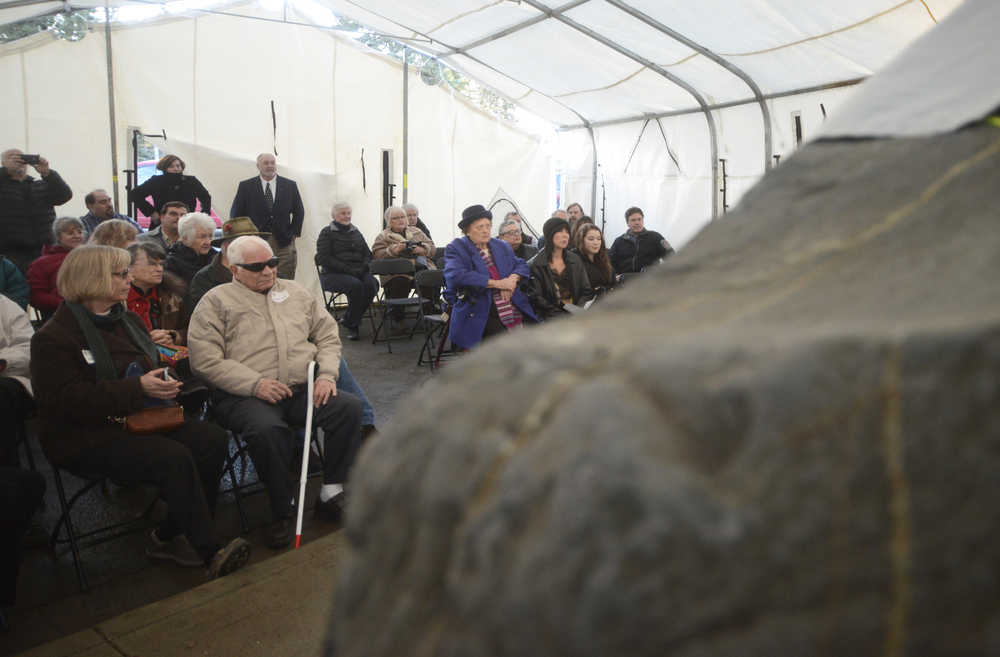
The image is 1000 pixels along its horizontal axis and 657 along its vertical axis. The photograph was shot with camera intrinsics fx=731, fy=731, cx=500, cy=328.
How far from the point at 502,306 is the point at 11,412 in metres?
3.26

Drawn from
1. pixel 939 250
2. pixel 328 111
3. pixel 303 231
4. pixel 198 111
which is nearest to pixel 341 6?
pixel 328 111

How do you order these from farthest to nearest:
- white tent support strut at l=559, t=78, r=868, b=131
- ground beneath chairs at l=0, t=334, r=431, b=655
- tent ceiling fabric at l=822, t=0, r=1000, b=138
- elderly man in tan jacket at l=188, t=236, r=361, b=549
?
white tent support strut at l=559, t=78, r=868, b=131 → elderly man in tan jacket at l=188, t=236, r=361, b=549 → ground beneath chairs at l=0, t=334, r=431, b=655 → tent ceiling fabric at l=822, t=0, r=1000, b=138

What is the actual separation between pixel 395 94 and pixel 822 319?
33.0 feet

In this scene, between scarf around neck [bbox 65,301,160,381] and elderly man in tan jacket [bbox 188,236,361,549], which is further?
elderly man in tan jacket [bbox 188,236,361,549]

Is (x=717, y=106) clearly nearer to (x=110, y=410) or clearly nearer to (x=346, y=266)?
(x=346, y=266)

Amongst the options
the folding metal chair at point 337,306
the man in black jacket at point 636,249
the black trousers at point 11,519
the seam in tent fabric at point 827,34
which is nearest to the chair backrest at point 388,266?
the folding metal chair at point 337,306

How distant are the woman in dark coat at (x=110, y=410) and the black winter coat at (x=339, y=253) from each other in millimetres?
5090

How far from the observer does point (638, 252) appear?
8375mm

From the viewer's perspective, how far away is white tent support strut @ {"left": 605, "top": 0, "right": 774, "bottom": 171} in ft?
23.1

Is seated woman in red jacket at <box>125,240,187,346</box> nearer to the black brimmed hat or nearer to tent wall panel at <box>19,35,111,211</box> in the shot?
the black brimmed hat

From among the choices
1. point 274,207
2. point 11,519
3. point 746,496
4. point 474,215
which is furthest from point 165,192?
point 746,496

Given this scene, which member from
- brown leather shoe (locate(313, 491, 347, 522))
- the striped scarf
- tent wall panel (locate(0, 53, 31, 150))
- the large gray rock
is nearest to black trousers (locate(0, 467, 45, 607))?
brown leather shoe (locate(313, 491, 347, 522))

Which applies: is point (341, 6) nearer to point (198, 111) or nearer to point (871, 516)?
point (198, 111)

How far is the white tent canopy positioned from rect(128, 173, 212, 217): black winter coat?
61.8 inches
